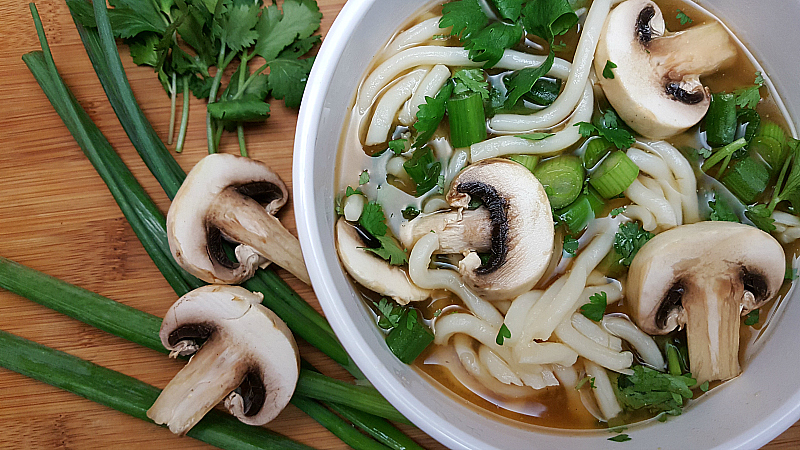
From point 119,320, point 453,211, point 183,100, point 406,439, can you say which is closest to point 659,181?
point 453,211

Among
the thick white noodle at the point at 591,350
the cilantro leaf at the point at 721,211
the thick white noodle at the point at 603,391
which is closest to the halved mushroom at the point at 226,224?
the thick white noodle at the point at 591,350

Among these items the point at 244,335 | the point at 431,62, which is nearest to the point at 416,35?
the point at 431,62

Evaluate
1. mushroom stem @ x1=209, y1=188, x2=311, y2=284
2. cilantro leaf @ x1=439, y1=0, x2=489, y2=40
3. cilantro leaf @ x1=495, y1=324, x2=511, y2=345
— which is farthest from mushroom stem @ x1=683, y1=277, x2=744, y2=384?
mushroom stem @ x1=209, y1=188, x2=311, y2=284

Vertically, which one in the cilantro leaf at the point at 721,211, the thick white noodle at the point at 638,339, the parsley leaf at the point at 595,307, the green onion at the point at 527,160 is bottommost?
the thick white noodle at the point at 638,339

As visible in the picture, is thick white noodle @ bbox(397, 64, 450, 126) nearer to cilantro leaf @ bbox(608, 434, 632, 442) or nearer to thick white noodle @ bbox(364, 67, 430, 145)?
thick white noodle @ bbox(364, 67, 430, 145)

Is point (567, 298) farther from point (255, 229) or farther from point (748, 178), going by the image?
point (255, 229)

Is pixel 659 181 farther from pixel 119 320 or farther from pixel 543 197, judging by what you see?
pixel 119 320

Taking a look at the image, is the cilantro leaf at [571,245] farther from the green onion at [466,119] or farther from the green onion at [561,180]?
the green onion at [466,119]
